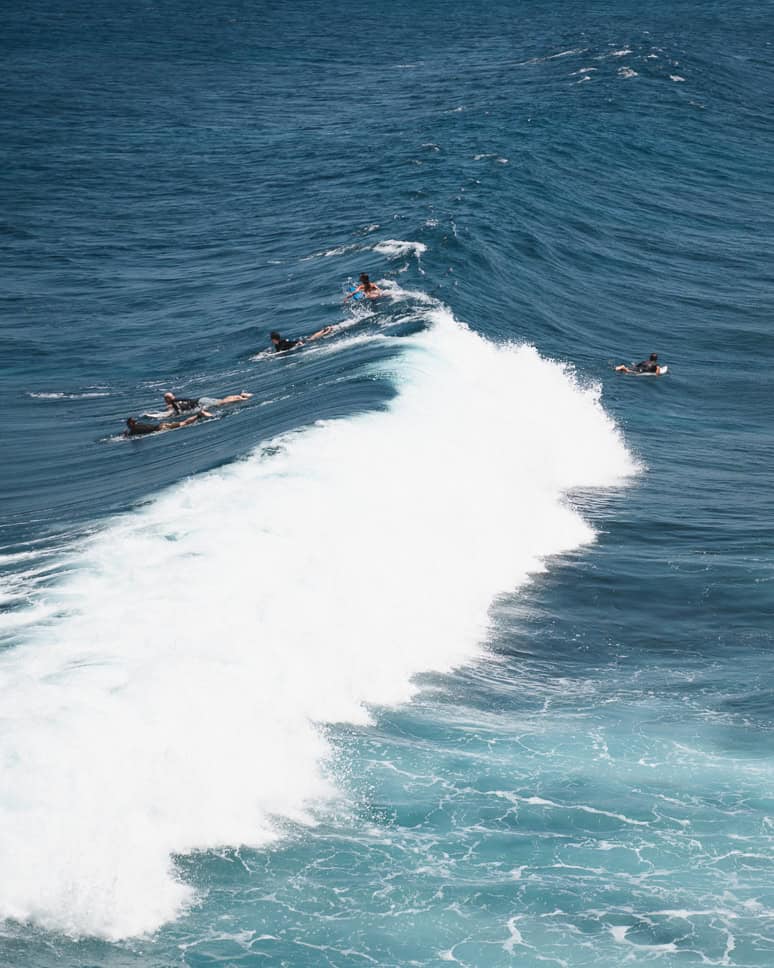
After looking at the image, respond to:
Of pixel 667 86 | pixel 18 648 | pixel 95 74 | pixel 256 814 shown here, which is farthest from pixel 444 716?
pixel 95 74

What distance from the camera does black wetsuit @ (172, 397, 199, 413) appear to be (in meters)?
28.5

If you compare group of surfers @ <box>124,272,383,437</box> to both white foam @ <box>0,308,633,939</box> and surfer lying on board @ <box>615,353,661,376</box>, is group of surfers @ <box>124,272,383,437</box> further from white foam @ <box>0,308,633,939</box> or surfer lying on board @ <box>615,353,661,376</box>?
surfer lying on board @ <box>615,353,661,376</box>

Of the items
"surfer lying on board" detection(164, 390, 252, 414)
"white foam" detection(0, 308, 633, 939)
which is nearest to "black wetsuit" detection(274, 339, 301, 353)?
"surfer lying on board" detection(164, 390, 252, 414)

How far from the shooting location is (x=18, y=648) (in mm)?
16094

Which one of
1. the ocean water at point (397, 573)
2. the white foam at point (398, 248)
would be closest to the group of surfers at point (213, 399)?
the ocean water at point (397, 573)

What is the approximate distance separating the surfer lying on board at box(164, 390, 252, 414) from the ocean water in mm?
942

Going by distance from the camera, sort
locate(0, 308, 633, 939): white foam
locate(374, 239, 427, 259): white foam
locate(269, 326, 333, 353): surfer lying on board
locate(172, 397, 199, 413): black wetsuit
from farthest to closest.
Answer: locate(374, 239, 427, 259): white foam < locate(269, 326, 333, 353): surfer lying on board < locate(172, 397, 199, 413): black wetsuit < locate(0, 308, 633, 939): white foam

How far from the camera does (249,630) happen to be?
54.9ft

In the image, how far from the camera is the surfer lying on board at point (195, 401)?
93.7ft

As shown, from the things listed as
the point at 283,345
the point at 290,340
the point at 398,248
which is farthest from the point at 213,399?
the point at 398,248

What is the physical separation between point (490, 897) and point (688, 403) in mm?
21008

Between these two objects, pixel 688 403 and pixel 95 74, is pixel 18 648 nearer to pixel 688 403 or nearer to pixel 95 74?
pixel 688 403

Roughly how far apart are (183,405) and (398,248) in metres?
13.2

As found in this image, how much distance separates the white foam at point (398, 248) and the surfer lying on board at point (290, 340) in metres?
6.33
